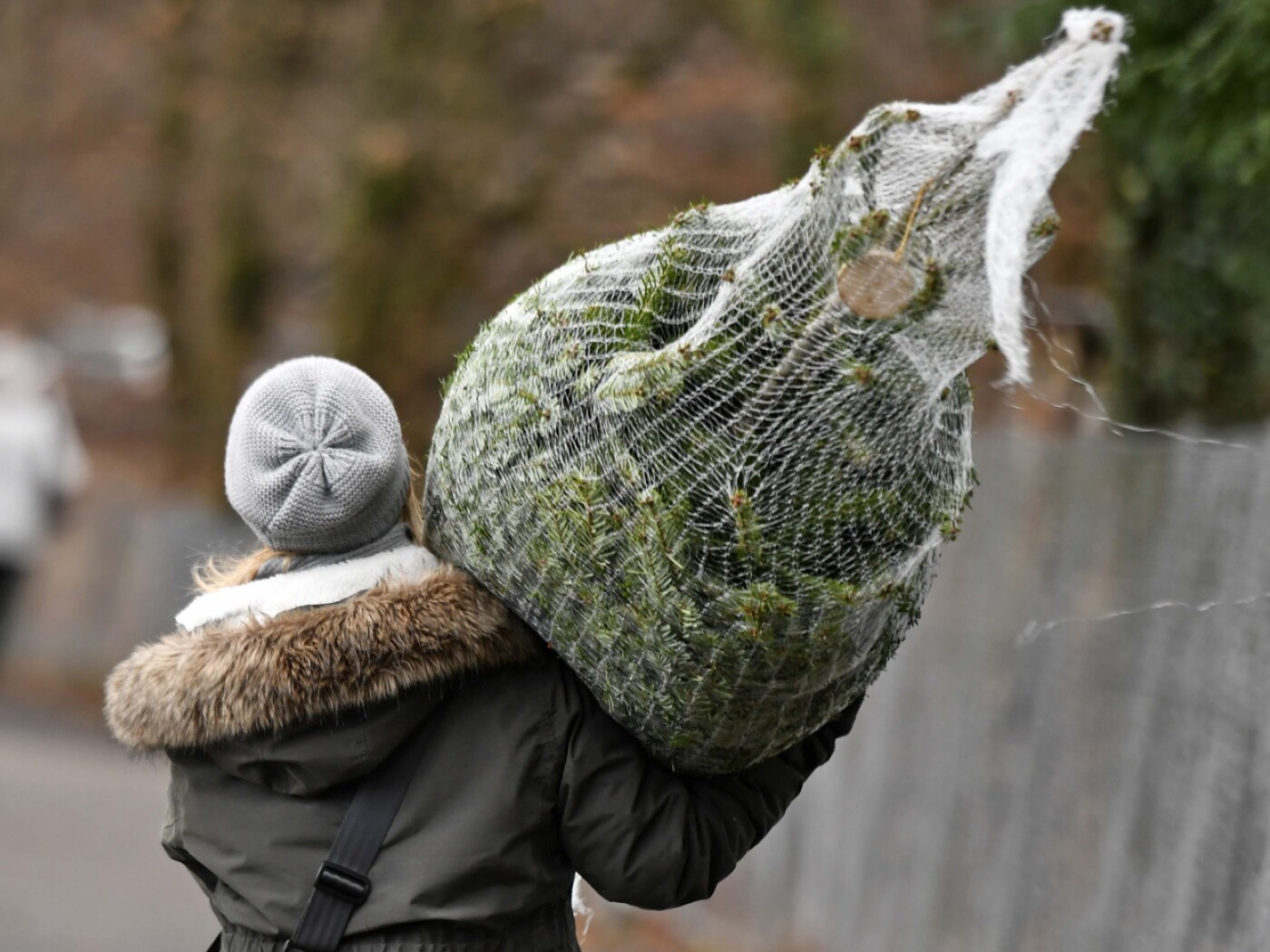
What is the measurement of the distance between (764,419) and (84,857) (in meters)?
6.67

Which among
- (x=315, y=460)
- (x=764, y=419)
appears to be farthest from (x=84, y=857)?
(x=764, y=419)

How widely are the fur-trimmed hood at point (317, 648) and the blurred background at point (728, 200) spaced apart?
952 millimetres

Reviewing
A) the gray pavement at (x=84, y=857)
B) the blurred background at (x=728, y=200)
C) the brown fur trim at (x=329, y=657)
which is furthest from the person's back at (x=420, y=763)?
the gray pavement at (x=84, y=857)

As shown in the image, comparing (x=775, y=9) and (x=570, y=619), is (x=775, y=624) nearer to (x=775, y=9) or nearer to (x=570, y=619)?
(x=570, y=619)

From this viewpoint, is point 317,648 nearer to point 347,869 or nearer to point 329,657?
point 329,657

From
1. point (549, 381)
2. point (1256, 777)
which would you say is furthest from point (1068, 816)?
point (549, 381)

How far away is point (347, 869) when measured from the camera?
2254mm

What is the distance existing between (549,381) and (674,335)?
0.19 meters

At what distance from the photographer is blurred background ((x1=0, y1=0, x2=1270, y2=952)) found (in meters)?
3.63

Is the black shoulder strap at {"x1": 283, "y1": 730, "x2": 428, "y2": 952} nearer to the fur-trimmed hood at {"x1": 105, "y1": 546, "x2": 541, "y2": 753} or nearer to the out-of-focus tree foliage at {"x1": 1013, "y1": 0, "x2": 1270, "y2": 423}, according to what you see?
the fur-trimmed hood at {"x1": 105, "y1": 546, "x2": 541, "y2": 753}

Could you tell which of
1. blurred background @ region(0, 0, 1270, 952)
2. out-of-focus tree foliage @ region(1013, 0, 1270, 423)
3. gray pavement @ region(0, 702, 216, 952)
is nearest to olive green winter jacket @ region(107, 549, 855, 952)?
blurred background @ region(0, 0, 1270, 952)

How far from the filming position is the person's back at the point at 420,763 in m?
2.25

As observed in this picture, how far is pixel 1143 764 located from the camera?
12.7 ft

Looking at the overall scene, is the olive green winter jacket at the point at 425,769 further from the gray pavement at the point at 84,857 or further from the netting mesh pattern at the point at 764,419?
the gray pavement at the point at 84,857
